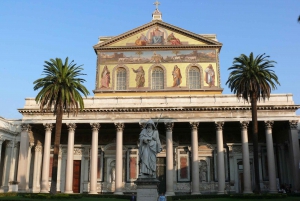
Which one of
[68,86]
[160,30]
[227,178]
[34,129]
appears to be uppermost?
[160,30]

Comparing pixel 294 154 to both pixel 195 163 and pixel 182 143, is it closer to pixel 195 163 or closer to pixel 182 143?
pixel 195 163

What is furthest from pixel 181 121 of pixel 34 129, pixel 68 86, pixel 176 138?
pixel 34 129

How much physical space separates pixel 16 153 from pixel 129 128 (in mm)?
13147

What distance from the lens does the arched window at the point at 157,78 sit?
43.7 meters

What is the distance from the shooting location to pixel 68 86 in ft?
107

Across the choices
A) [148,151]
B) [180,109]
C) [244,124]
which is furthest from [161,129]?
[148,151]

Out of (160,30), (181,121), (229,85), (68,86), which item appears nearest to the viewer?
(68,86)

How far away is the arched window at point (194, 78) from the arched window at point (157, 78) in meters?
3.47

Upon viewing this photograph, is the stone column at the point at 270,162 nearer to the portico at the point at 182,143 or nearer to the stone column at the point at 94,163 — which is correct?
the portico at the point at 182,143

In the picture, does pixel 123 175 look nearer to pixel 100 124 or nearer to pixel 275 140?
pixel 100 124

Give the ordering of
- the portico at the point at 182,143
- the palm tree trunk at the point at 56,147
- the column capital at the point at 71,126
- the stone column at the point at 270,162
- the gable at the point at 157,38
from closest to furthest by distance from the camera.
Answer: the palm tree trunk at the point at 56,147
the stone column at the point at 270,162
the portico at the point at 182,143
the column capital at the point at 71,126
the gable at the point at 157,38

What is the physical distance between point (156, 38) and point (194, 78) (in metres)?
6.94

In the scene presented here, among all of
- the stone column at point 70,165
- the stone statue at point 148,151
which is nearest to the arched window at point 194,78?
the stone column at point 70,165

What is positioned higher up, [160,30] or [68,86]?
[160,30]
